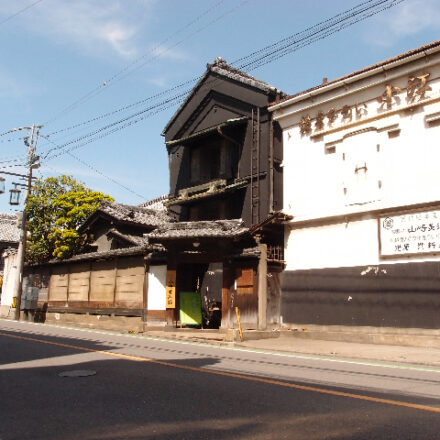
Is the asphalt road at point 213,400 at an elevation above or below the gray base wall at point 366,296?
below

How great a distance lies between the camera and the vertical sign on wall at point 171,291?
2053 centimetres

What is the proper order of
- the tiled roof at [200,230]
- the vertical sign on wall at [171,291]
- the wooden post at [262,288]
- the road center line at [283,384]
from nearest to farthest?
the road center line at [283,384], the wooden post at [262,288], the tiled roof at [200,230], the vertical sign on wall at [171,291]

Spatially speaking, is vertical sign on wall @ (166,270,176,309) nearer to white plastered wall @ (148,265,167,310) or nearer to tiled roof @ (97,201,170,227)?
white plastered wall @ (148,265,167,310)

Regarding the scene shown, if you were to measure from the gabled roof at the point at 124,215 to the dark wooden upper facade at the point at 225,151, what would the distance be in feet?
8.73

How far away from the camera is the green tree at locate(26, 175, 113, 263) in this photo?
29.1 metres

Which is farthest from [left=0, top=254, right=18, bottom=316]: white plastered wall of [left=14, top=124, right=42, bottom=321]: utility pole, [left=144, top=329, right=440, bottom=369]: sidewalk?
[left=144, top=329, right=440, bottom=369]: sidewalk

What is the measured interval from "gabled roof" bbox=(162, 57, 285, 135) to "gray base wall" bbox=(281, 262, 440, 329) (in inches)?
352

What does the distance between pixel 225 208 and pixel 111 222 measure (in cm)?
852

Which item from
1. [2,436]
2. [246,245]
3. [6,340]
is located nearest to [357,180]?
[246,245]

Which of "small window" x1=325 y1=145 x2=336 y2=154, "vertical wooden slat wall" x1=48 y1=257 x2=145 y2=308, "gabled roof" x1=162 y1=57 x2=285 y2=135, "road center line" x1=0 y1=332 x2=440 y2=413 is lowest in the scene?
"road center line" x1=0 y1=332 x2=440 y2=413

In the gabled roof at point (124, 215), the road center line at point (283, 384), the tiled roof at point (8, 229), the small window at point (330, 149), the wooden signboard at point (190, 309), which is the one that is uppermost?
the tiled roof at point (8, 229)

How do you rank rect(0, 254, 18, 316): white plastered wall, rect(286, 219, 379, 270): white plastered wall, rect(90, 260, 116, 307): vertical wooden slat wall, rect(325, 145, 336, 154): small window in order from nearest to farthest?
1. rect(286, 219, 379, 270): white plastered wall
2. rect(325, 145, 336, 154): small window
3. rect(90, 260, 116, 307): vertical wooden slat wall
4. rect(0, 254, 18, 316): white plastered wall

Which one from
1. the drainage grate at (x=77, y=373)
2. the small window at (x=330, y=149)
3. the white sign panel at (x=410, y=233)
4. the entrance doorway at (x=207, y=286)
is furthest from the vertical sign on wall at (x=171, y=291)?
the drainage grate at (x=77, y=373)

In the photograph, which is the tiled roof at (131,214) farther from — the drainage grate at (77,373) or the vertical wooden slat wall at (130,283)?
the drainage grate at (77,373)
